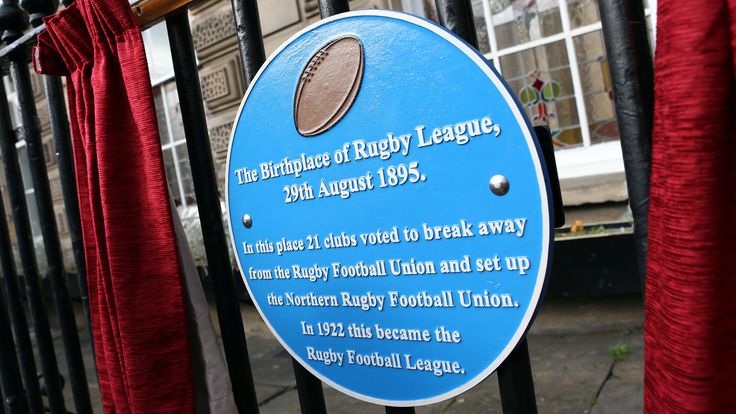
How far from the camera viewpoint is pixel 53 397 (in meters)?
1.51

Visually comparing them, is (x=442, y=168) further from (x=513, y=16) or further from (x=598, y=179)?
(x=513, y=16)

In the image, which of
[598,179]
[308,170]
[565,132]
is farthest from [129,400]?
[565,132]

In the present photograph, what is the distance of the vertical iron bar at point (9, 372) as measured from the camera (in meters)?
1.67

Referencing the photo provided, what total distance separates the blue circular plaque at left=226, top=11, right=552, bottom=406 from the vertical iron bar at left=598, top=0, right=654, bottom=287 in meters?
0.10

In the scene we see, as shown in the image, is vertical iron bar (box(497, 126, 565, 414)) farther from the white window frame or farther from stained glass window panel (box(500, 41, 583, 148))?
stained glass window panel (box(500, 41, 583, 148))

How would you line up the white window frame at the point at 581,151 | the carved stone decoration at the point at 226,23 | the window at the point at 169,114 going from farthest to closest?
the window at the point at 169,114 → the carved stone decoration at the point at 226,23 → the white window frame at the point at 581,151

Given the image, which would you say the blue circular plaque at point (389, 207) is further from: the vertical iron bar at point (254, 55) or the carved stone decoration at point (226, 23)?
the carved stone decoration at point (226, 23)

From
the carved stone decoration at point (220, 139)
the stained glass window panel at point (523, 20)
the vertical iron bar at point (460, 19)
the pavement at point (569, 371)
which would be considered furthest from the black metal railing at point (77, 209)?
the carved stone decoration at point (220, 139)

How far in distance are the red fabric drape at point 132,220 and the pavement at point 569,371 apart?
6.41 feet

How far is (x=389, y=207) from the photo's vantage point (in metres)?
0.81

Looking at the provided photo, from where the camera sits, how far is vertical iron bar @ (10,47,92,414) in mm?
1388

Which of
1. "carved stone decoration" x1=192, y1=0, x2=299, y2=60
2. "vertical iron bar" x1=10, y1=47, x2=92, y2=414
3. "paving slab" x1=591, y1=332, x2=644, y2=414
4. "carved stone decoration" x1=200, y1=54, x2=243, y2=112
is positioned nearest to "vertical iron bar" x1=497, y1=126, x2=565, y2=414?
"vertical iron bar" x1=10, y1=47, x2=92, y2=414

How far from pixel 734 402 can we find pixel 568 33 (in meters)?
3.40

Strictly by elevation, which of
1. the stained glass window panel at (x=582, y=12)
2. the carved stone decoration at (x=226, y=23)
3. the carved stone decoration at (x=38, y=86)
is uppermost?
the carved stone decoration at (x=38, y=86)
